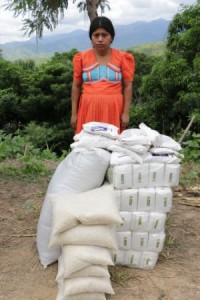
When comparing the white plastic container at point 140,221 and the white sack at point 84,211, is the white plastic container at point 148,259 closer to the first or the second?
the white plastic container at point 140,221

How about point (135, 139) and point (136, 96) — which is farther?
point (136, 96)

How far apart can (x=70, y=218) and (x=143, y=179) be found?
1.64 ft

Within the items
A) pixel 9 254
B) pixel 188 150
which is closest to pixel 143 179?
pixel 9 254

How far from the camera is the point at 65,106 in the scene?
1269cm

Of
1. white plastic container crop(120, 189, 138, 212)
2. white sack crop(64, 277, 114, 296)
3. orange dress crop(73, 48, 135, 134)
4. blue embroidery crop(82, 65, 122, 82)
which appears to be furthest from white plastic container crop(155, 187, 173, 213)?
blue embroidery crop(82, 65, 122, 82)

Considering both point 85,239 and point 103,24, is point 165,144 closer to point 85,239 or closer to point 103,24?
point 85,239

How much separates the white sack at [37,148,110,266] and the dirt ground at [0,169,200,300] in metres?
0.12

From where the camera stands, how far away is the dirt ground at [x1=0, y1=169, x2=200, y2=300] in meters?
2.27

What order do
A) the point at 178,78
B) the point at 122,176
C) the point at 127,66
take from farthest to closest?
the point at 178,78 → the point at 127,66 → the point at 122,176

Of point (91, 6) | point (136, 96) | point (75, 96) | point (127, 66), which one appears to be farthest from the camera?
point (136, 96)

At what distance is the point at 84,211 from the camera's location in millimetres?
2125

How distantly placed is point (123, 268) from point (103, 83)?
143 cm

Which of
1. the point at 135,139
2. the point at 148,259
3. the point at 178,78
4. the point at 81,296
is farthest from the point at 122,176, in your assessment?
the point at 178,78

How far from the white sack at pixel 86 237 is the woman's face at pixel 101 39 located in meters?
1.55
